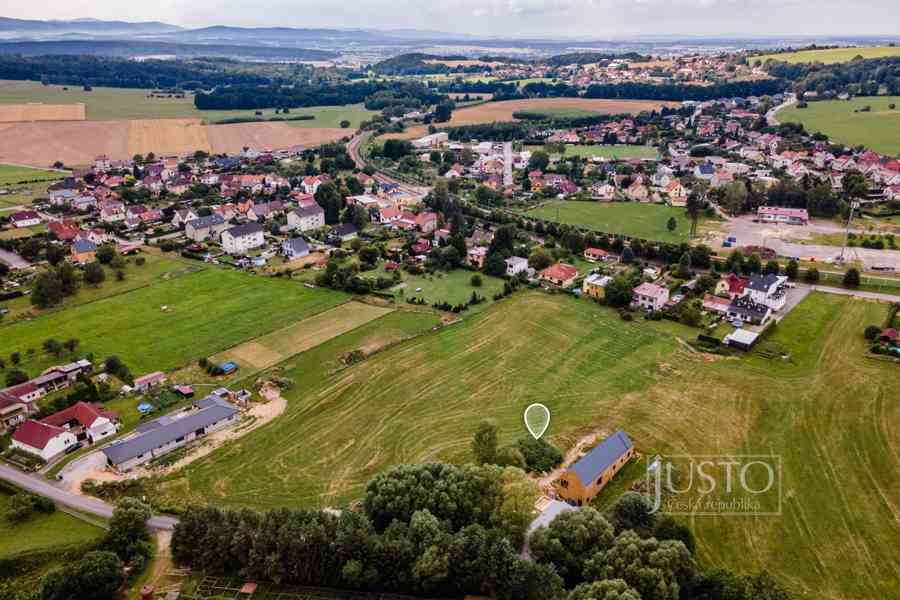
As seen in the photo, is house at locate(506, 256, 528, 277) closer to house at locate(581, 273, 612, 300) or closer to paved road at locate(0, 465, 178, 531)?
house at locate(581, 273, 612, 300)

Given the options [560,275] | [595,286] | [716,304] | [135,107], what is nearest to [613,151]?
[560,275]

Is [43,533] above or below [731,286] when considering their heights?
below

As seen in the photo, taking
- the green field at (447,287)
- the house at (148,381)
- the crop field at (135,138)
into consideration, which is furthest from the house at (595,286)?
the crop field at (135,138)

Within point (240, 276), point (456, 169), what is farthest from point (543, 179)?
point (240, 276)

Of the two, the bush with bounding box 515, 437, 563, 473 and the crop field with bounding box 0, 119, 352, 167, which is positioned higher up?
the crop field with bounding box 0, 119, 352, 167

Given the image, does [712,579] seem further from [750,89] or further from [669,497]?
[750,89]

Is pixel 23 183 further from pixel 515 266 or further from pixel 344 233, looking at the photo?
pixel 515 266

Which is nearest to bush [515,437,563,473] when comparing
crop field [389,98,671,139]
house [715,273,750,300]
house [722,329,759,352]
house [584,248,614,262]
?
house [722,329,759,352]
